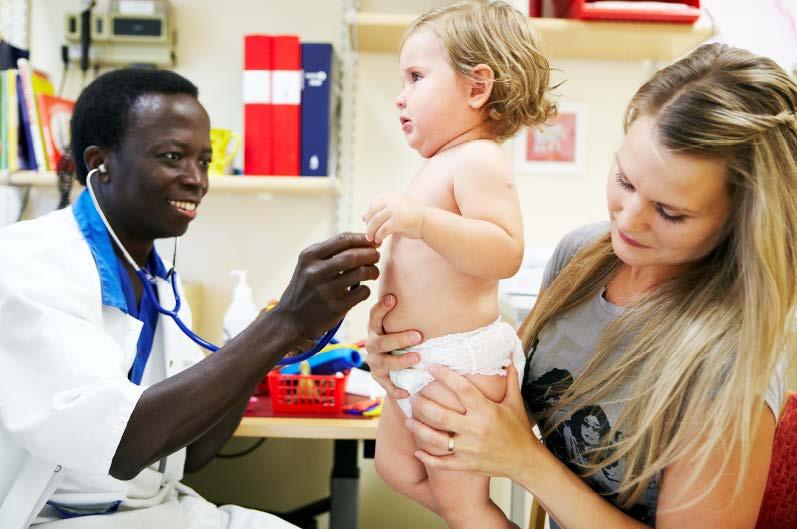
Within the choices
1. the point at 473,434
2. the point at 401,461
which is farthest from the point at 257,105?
the point at 473,434

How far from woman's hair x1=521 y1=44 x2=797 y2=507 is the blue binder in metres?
1.27

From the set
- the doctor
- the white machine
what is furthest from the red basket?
the white machine

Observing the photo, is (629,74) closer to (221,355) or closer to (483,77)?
(483,77)

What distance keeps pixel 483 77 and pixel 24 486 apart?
3.16ft

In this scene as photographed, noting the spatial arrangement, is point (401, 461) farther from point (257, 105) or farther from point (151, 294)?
point (257, 105)

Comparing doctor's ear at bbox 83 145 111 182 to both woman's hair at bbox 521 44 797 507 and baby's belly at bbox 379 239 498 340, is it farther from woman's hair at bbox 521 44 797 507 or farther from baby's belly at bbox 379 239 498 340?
woman's hair at bbox 521 44 797 507

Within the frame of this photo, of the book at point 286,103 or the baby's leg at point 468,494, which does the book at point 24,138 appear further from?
the baby's leg at point 468,494

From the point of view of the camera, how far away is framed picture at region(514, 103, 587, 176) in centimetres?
234

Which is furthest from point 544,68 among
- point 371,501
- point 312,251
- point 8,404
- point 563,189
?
point 371,501

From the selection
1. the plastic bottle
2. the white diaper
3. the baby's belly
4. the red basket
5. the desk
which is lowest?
the desk

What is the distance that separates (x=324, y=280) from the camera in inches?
39.9

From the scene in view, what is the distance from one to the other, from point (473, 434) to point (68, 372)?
61cm

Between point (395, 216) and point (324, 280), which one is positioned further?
point (324, 280)

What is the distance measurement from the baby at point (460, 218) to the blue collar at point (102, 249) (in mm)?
481
